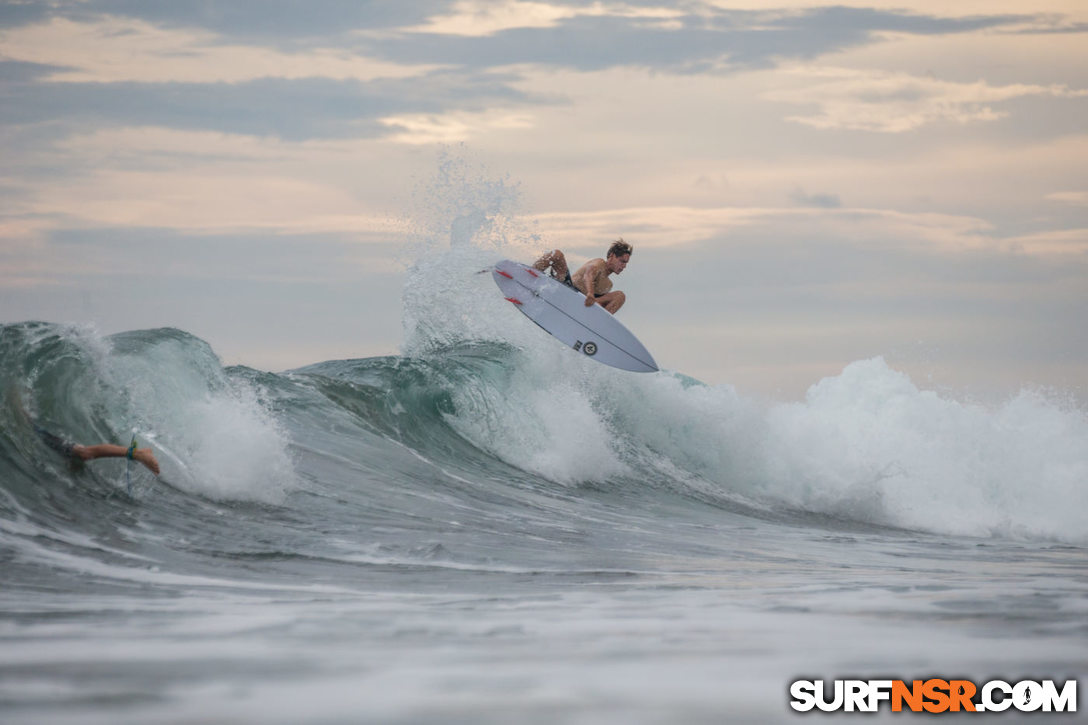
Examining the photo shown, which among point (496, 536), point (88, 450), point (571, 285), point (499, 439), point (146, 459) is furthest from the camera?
point (571, 285)

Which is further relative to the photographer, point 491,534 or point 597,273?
point 597,273

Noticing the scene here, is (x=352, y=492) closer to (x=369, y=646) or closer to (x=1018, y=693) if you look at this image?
(x=369, y=646)

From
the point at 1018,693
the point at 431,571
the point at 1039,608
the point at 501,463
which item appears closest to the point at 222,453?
the point at 431,571

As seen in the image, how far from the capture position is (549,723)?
331cm

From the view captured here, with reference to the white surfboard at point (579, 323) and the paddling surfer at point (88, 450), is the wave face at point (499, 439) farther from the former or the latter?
the white surfboard at point (579, 323)

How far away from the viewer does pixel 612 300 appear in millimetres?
13148

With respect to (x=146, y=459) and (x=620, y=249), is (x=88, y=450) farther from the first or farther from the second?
(x=620, y=249)

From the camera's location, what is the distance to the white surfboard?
13055 mm

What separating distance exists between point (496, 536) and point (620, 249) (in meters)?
5.29

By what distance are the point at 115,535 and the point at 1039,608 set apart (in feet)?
17.9

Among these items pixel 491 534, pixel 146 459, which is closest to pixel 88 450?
pixel 146 459

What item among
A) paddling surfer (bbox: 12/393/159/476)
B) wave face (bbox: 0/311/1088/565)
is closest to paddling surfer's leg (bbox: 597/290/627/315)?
wave face (bbox: 0/311/1088/565)

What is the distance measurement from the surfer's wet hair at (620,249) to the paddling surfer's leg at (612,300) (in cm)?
49

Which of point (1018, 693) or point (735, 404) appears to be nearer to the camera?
point (1018, 693)
